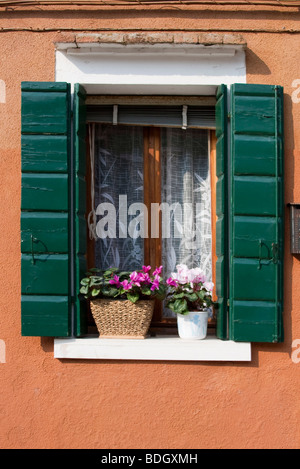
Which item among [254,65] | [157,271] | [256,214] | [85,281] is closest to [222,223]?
[256,214]

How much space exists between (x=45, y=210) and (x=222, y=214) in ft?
3.96

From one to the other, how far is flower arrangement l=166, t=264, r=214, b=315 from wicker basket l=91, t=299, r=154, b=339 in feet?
0.58

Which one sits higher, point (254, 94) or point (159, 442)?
point (254, 94)

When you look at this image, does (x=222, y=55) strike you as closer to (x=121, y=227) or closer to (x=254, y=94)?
(x=254, y=94)

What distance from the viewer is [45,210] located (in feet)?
14.6

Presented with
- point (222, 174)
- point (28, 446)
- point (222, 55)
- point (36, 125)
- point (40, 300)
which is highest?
point (222, 55)

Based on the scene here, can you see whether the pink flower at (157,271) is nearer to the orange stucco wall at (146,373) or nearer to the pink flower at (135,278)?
the pink flower at (135,278)

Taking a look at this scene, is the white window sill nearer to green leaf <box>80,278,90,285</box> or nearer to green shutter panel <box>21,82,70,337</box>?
green shutter panel <box>21,82,70,337</box>

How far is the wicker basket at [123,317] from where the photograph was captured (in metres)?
4.44

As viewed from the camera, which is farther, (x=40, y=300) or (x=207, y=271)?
(x=207, y=271)

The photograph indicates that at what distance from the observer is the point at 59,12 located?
4629mm

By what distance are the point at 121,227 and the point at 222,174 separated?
2.92ft

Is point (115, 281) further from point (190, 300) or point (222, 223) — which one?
point (222, 223)

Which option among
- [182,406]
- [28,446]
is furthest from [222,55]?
[28,446]
